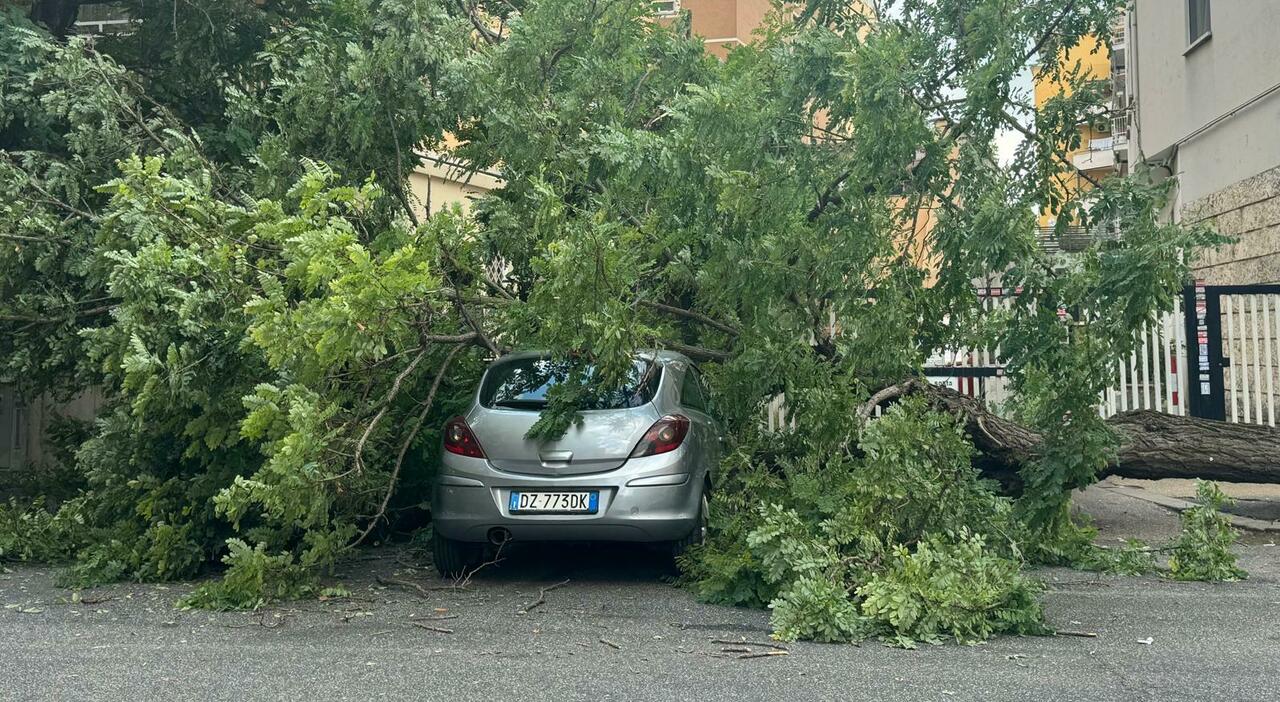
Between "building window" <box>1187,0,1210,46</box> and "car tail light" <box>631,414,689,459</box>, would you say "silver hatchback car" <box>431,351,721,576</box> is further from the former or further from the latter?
"building window" <box>1187,0,1210,46</box>

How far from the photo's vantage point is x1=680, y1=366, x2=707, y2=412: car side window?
794 centimetres

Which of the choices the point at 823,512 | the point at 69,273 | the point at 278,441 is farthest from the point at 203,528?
the point at 823,512

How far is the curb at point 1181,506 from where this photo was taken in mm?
9688

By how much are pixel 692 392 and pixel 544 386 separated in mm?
1057

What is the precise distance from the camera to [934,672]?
5.23 metres

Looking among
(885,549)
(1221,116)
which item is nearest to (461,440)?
(885,549)

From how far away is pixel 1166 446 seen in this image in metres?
9.49

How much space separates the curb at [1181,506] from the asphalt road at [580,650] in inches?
90.6

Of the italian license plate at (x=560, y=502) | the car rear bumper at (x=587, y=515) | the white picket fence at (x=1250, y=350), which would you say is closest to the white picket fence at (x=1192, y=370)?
the white picket fence at (x=1250, y=350)

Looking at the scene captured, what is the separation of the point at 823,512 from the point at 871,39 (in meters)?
2.65

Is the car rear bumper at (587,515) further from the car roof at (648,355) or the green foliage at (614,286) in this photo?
the car roof at (648,355)

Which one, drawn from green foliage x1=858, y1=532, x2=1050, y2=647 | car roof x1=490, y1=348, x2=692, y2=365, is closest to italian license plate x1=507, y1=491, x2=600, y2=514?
car roof x1=490, y1=348, x2=692, y2=365

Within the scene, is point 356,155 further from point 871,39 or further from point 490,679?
point 490,679

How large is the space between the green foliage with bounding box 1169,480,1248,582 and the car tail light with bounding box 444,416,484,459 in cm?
433
